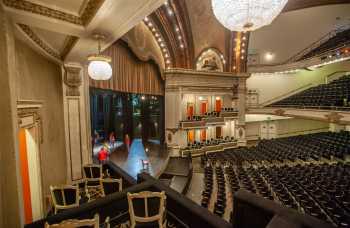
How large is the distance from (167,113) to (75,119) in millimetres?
8295

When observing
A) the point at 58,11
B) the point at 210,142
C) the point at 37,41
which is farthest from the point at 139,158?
the point at 58,11

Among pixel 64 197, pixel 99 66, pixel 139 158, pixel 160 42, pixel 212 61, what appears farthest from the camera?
pixel 212 61

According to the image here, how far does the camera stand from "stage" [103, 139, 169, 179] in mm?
8516

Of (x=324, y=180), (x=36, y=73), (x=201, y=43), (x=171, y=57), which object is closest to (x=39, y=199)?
(x=36, y=73)

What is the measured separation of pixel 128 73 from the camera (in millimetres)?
8930

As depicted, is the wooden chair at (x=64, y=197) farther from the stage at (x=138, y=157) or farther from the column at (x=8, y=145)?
the stage at (x=138, y=157)

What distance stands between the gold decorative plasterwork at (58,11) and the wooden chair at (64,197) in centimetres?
300

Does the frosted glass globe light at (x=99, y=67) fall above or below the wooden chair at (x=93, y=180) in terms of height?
above

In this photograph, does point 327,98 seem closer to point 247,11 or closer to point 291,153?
point 291,153

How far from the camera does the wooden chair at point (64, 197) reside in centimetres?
346

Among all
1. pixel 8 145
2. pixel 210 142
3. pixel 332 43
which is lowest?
pixel 210 142

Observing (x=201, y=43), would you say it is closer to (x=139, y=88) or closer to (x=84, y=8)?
(x=139, y=88)

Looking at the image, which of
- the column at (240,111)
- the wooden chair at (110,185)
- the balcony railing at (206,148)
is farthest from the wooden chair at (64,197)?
the column at (240,111)

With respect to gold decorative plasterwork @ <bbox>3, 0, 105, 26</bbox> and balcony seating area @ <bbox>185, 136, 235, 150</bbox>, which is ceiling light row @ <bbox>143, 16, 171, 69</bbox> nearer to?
balcony seating area @ <bbox>185, 136, 235, 150</bbox>
